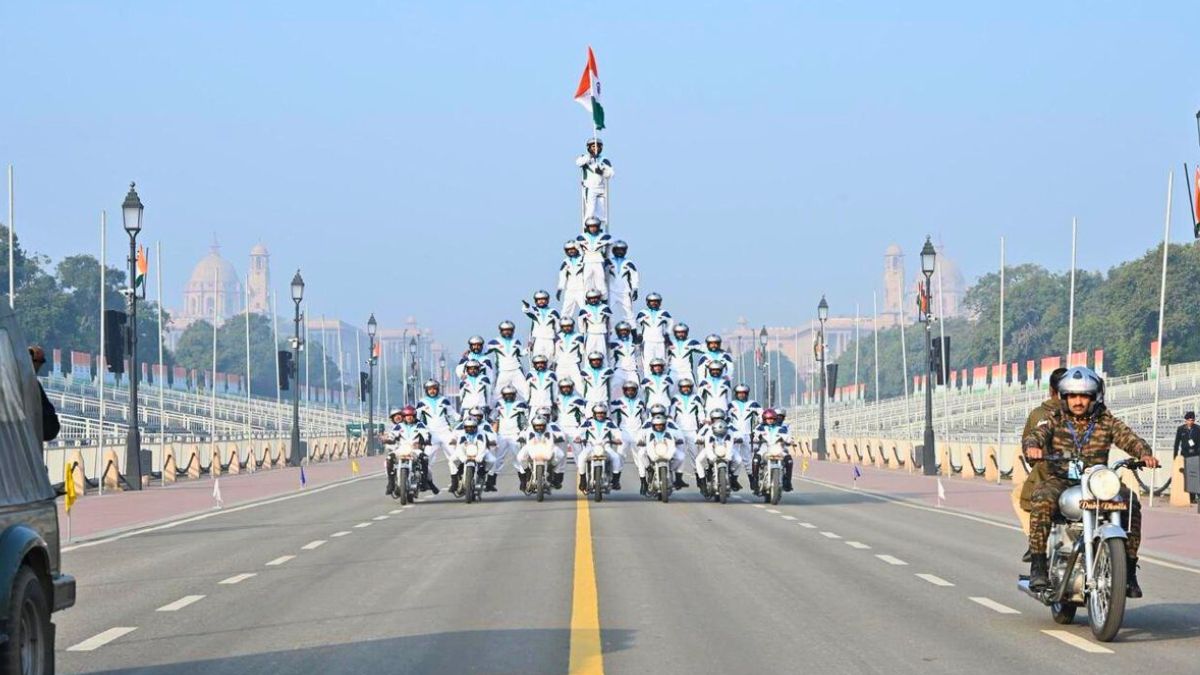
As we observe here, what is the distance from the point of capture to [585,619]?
47.3 feet

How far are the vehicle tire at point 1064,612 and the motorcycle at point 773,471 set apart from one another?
20.0 meters

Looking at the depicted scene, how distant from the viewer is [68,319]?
164375 mm

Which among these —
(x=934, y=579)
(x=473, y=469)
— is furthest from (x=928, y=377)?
(x=934, y=579)

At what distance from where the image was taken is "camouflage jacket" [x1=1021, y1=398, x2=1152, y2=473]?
45.5ft

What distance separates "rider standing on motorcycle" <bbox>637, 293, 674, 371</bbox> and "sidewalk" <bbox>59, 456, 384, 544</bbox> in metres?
7.64

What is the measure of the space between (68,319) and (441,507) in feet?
449

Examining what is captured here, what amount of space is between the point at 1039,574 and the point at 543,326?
35.1 metres

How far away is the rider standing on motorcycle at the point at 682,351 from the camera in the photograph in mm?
45594

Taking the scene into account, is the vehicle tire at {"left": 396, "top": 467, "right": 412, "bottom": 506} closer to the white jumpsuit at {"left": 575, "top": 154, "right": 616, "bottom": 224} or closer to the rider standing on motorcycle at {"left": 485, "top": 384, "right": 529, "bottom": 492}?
the rider standing on motorcycle at {"left": 485, "top": 384, "right": 529, "bottom": 492}

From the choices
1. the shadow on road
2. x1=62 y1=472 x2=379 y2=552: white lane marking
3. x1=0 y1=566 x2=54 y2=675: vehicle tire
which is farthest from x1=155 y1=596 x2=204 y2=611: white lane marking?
x1=62 y1=472 x2=379 y2=552: white lane marking

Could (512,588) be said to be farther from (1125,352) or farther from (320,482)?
(1125,352)

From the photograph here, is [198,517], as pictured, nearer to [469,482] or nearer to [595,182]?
[469,482]

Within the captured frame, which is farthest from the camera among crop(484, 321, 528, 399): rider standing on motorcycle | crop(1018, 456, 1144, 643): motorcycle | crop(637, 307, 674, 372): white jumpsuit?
crop(637, 307, 674, 372): white jumpsuit

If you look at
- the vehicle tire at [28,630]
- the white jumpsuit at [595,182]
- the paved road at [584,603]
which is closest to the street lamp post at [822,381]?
the white jumpsuit at [595,182]
